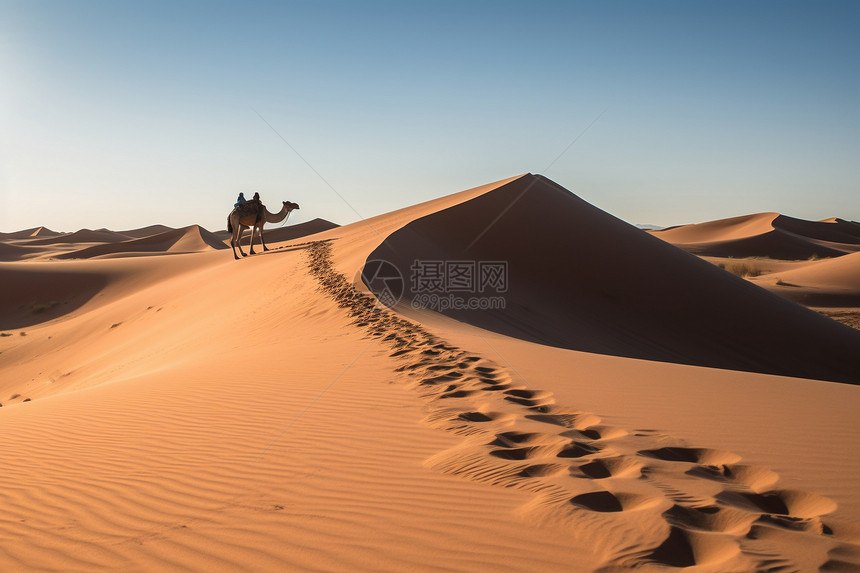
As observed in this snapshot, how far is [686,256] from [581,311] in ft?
21.8

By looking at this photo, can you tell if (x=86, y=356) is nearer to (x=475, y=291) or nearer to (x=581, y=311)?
(x=475, y=291)

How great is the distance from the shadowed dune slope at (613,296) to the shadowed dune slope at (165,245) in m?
36.9

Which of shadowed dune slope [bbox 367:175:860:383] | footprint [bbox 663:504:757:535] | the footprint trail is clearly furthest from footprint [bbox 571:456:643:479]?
shadowed dune slope [bbox 367:175:860:383]

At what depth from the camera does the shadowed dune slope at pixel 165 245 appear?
46.4 m

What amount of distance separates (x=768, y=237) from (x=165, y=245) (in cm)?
5573

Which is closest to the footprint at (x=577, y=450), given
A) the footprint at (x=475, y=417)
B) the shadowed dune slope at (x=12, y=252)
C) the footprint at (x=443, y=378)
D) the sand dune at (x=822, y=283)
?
the footprint at (x=475, y=417)

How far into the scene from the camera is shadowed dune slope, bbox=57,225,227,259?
46406mm

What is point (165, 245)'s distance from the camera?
54781mm

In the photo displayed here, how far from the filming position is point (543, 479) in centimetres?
345

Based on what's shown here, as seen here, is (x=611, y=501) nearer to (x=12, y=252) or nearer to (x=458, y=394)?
(x=458, y=394)

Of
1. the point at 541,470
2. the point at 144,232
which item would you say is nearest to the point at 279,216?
the point at 541,470

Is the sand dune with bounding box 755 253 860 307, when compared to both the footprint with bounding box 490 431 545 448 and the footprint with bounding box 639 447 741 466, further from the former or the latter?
the footprint with bounding box 490 431 545 448

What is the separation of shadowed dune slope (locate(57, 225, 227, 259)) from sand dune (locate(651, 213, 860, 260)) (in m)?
41.8

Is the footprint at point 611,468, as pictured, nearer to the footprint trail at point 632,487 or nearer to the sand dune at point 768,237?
the footprint trail at point 632,487
